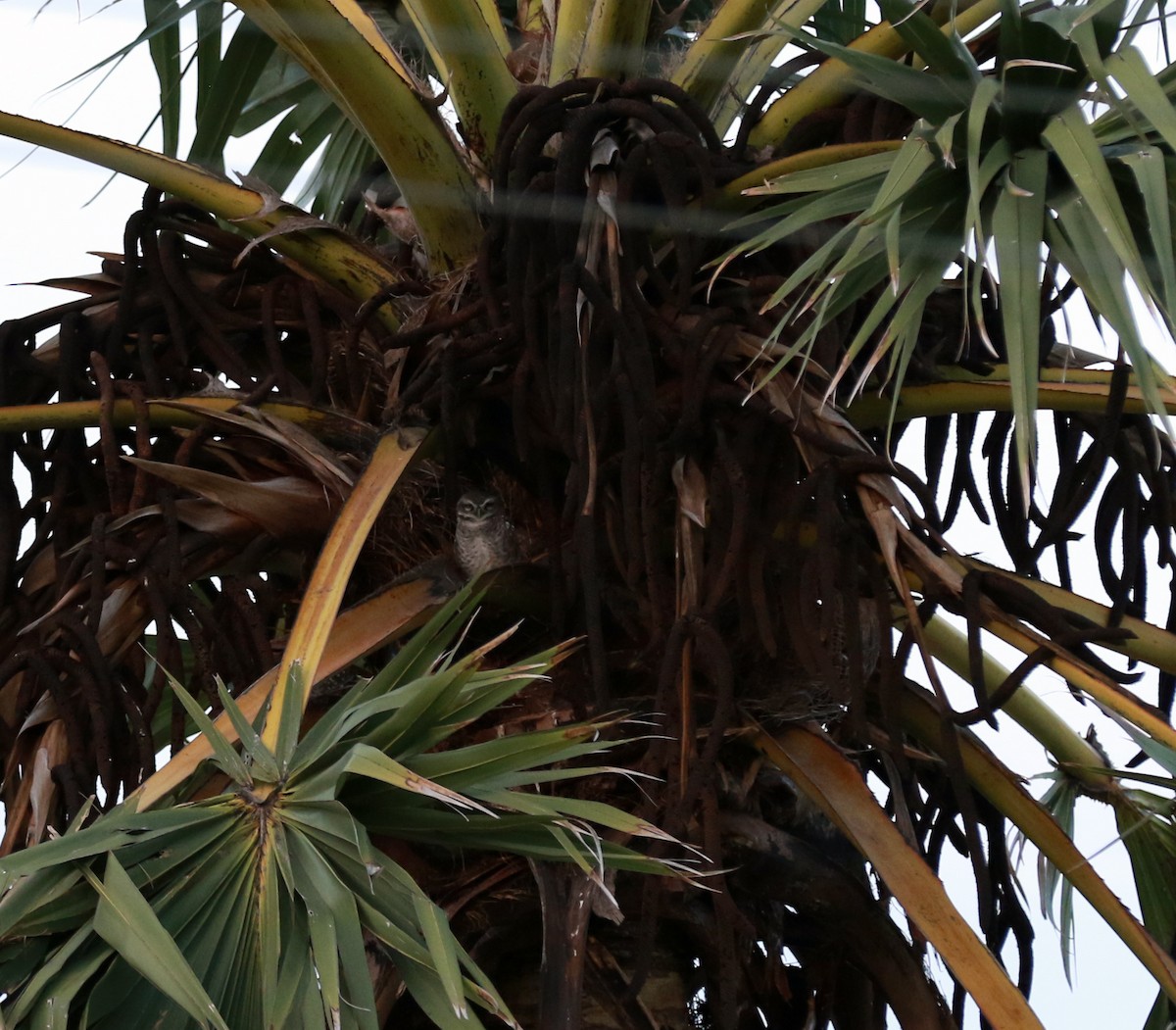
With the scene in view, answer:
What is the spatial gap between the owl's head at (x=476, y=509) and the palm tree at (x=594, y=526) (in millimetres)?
26

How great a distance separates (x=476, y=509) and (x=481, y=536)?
1.6 inches

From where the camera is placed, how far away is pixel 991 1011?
5.05 ft

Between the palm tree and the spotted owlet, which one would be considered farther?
the spotted owlet

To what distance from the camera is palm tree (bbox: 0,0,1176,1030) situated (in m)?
1.33

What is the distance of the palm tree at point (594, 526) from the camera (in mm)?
1329

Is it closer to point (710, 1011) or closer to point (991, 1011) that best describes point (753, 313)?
point (991, 1011)

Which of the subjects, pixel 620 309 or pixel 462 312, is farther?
pixel 462 312

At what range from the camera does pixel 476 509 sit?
73.4 inches

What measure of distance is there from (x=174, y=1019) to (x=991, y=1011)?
815 millimetres

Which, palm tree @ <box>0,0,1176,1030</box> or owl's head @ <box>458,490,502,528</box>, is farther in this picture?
owl's head @ <box>458,490,502,528</box>

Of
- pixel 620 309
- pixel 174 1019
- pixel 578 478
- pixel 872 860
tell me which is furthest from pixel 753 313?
pixel 174 1019

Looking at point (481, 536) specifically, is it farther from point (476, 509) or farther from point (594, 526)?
point (594, 526)

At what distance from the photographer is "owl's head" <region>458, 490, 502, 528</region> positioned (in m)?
1.86

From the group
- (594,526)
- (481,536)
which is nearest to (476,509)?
(481,536)
